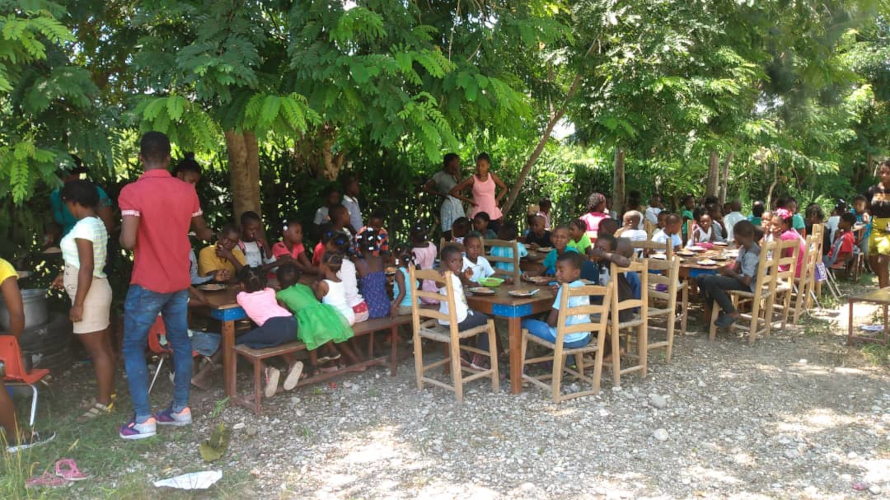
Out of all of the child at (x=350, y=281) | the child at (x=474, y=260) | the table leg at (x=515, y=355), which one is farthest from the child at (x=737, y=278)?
the child at (x=350, y=281)

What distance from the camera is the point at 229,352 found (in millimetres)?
5230

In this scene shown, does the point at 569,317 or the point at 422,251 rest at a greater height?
the point at 422,251

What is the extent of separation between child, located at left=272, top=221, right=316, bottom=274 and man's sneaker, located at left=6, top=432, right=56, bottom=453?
242 centimetres

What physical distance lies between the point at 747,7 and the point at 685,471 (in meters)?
7.44

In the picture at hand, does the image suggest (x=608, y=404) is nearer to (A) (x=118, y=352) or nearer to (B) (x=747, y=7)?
(A) (x=118, y=352)

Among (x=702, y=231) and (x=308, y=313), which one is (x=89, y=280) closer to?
(x=308, y=313)

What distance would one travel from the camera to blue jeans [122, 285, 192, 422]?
446cm

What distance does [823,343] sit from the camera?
696 cm

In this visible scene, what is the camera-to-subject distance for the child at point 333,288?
5504 millimetres

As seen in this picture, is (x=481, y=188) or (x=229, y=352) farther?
(x=481, y=188)

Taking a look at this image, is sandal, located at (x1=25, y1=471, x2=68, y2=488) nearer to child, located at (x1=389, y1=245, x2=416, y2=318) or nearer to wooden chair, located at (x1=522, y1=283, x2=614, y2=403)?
child, located at (x1=389, y1=245, x2=416, y2=318)

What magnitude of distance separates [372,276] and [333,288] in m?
0.50

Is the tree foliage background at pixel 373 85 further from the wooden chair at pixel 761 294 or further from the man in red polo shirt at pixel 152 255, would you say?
the wooden chair at pixel 761 294

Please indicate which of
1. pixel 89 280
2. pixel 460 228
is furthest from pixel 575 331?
pixel 89 280
